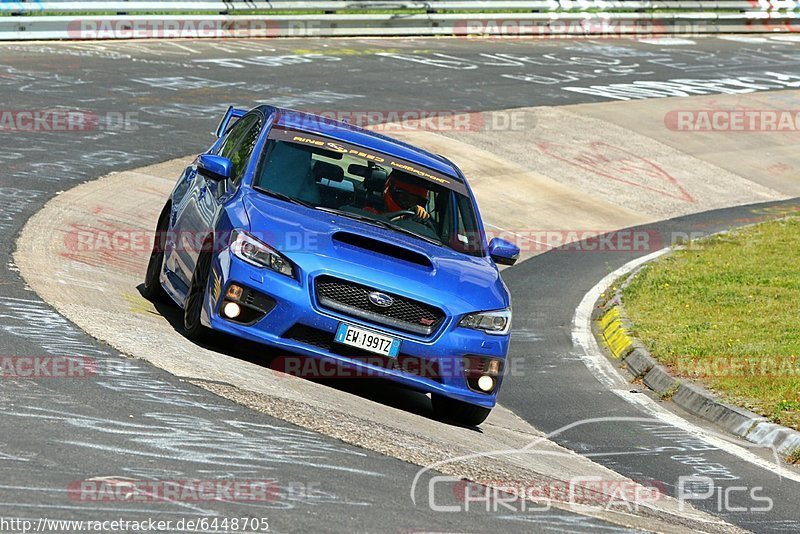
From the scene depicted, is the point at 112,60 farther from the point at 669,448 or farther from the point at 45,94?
the point at 669,448

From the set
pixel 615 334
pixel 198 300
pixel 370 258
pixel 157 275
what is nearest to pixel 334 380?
pixel 370 258

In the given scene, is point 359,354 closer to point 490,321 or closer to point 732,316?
point 490,321

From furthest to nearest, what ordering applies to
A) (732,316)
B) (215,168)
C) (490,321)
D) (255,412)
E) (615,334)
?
1. (732,316)
2. (615,334)
3. (215,168)
4. (490,321)
5. (255,412)

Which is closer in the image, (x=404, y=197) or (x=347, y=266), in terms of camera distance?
(x=347, y=266)

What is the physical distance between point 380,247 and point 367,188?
0.92 m

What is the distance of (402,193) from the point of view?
980 cm

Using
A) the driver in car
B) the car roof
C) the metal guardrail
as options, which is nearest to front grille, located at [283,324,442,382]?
the driver in car

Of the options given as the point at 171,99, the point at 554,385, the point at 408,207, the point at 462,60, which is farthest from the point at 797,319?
the point at 462,60

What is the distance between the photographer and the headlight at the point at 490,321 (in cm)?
878

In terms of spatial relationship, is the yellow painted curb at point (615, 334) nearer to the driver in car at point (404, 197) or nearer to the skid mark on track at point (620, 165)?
the driver in car at point (404, 197)

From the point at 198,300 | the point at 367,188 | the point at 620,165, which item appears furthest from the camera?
the point at 620,165

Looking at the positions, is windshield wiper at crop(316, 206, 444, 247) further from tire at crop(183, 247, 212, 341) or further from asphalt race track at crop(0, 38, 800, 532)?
asphalt race track at crop(0, 38, 800, 532)

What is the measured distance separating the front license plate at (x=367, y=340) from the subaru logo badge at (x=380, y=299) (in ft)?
0.62

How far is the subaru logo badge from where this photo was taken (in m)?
8.54
